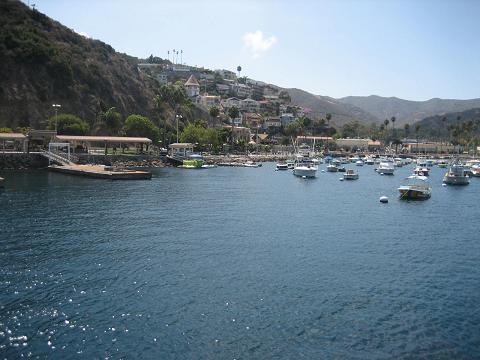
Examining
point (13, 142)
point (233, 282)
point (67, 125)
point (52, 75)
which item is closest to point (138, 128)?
point (67, 125)

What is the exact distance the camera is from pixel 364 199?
69.3 metres

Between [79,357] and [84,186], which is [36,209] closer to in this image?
[84,186]

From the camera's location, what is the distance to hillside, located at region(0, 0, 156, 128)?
424 feet

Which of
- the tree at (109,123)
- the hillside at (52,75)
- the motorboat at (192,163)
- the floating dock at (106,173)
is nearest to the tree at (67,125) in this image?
the hillside at (52,75)

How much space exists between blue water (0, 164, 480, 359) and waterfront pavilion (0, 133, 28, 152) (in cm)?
5386

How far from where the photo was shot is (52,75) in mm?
141875

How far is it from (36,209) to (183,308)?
33028 mm

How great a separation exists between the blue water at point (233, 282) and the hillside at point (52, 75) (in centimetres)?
8489

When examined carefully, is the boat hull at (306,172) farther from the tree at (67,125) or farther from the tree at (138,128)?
the tree at (67,125)

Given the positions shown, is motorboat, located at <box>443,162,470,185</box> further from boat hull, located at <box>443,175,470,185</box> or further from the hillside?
the hillside

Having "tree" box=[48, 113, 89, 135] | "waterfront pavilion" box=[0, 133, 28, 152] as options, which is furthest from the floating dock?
"tree" box=[48, 113, 89, 135]

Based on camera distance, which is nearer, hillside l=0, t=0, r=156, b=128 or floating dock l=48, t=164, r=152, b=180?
floating dock l=48, t=164, r=152, b=180

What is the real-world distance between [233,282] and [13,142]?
9491 centimetres

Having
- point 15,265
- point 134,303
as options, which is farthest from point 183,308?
point 15,265
